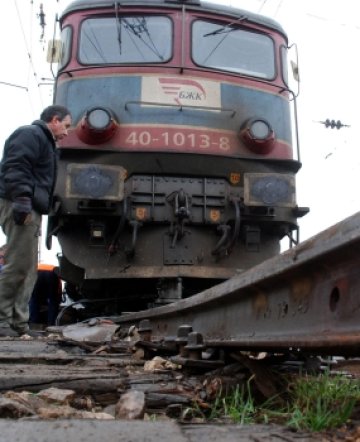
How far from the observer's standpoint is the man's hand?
4.35 m

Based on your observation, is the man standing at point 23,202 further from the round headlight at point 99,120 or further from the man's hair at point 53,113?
the round headlight at point 99,120

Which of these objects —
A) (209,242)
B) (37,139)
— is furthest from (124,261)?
(37,139)

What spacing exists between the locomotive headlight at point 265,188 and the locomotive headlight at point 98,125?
51.2 inches

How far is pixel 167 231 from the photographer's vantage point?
5633 millimetres

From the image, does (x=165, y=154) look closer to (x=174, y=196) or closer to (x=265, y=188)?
(x=174, y=196)

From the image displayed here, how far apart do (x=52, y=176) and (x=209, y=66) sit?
2.22 meters

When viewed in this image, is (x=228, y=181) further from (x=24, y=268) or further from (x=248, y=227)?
(x=24, y=268)

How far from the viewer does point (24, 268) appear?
458 cm

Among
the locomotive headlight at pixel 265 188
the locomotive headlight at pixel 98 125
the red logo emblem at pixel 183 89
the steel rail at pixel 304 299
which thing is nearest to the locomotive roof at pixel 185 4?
the red logo emblem at pixel 183 89

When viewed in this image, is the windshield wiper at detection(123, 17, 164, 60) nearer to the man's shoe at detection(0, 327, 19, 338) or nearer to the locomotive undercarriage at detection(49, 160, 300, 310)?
the locomotive undercarriage at detection(49, 160, 300, 310)

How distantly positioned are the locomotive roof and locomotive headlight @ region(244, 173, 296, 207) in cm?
193

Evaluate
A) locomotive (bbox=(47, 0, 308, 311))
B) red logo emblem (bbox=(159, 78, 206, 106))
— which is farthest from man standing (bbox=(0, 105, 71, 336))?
red logo emblem (bbox=(159, 78, 206, 106))

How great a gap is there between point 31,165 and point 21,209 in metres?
0.38

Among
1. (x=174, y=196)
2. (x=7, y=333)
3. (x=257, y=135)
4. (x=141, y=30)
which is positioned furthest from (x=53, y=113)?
(x=257, y=135)
